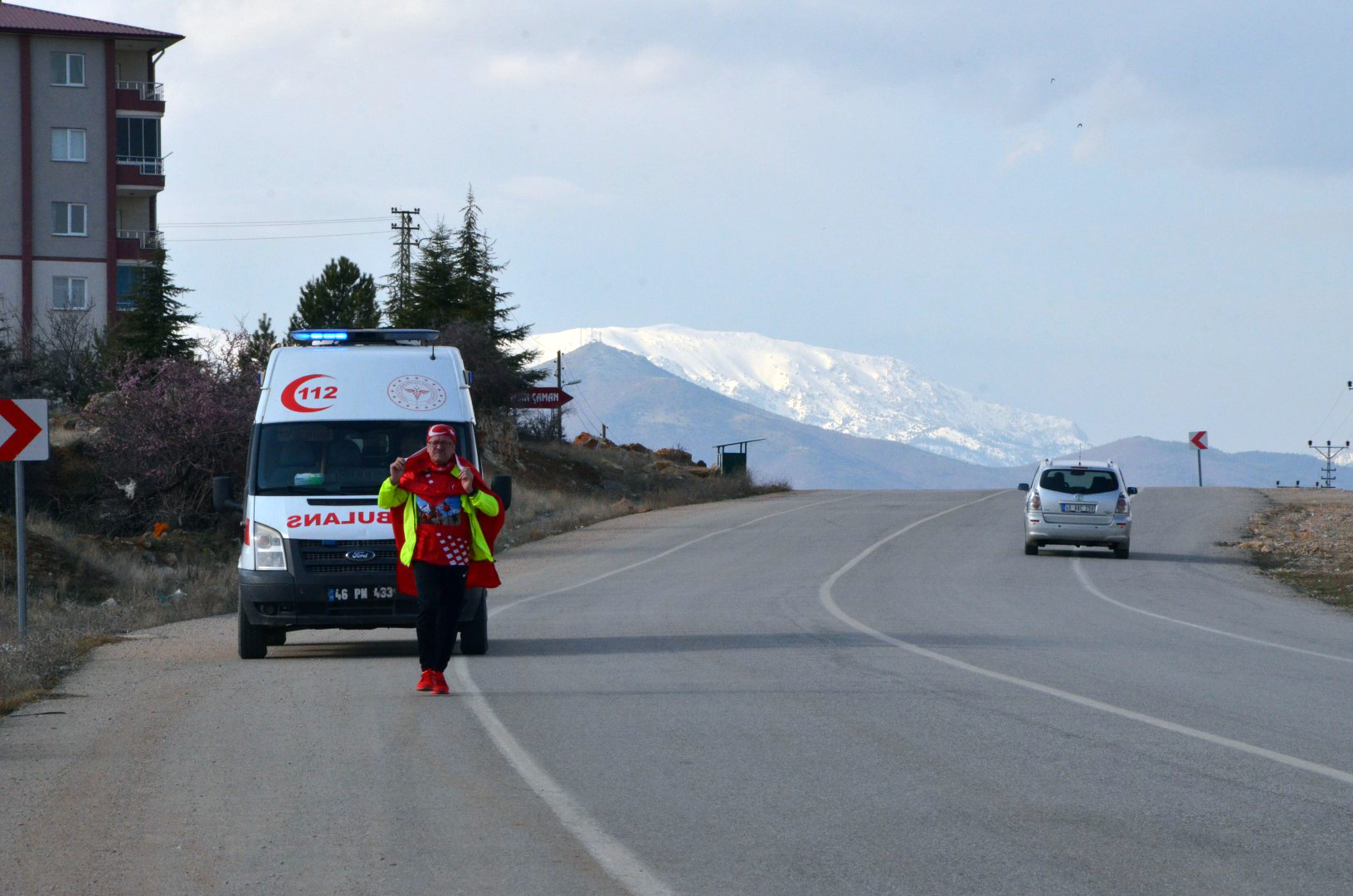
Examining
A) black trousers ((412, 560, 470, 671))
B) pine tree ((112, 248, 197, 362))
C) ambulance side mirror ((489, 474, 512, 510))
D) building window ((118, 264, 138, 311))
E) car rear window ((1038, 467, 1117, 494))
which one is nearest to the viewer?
black trousers ((412, 560, 470, 671))

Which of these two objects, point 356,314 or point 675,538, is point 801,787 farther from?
point 356,314

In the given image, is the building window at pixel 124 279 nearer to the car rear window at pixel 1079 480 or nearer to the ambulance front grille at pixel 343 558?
the car rear window at pixel 1079 480

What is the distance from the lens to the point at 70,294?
60.8 meters

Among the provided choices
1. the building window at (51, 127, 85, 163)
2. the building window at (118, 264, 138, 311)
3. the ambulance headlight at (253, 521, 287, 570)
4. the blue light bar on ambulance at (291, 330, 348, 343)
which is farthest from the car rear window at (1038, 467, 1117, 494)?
the building window at (51, 127, 85, 163)

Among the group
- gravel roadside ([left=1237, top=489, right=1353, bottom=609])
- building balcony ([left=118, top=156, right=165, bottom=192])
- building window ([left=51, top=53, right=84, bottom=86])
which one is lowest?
gravel roadside ([left=1237, top=489, right=1353, bottom=609])

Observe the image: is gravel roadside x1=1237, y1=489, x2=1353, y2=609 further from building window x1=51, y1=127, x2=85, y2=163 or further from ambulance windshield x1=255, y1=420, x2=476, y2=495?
building window x1=51, y1=127, x2=85, y2=163

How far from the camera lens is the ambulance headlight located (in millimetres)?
12906

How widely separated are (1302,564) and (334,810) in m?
24.7

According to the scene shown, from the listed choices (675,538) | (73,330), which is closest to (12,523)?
(675,538)

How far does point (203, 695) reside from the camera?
1093cm

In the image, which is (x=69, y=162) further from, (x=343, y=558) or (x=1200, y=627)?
(x=1200, y=627)

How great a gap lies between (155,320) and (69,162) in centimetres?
1203

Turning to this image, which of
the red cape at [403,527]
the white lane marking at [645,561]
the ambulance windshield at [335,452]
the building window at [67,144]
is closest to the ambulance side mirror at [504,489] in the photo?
the red cape at [403,527]

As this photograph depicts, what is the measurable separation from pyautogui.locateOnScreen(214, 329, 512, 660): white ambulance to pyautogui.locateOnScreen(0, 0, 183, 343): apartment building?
48561mm
